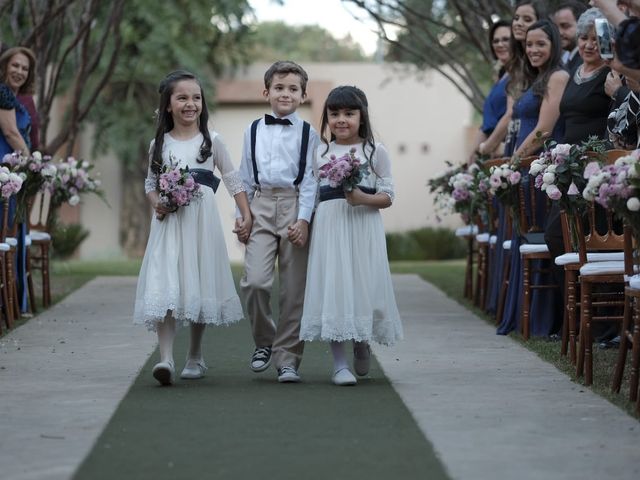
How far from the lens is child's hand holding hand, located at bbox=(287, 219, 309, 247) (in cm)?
820

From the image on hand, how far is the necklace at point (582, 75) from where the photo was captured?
10070mm

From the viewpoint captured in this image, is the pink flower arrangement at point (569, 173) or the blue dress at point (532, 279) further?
the blue dress at point (532, 279)

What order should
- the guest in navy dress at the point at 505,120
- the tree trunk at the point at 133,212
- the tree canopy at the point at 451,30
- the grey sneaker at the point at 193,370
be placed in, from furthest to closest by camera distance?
the tree trunk at the point at 133,212, the tree canopy at the point at 451,30, the guest in navy dress at the point at 505,120, the grey sneaker at the point at 193,370

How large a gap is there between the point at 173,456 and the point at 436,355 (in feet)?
13.2

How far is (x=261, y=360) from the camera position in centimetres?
850

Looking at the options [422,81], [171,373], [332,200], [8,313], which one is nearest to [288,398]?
[171,373]

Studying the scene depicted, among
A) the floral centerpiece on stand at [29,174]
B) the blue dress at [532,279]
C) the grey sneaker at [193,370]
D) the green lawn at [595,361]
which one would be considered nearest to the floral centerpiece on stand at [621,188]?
the green lawn at [595,361]

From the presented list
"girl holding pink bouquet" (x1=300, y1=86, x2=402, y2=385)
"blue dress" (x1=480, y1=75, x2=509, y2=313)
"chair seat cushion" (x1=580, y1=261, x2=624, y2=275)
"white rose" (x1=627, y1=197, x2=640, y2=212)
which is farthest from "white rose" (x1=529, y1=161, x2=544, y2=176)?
"blue dress" (x1=480, y1=75, x2=509, y2=313)

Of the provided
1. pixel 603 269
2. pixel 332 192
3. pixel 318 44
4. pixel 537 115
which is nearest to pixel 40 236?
pixel 537 115

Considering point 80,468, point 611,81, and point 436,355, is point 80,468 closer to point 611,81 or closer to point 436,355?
point 436,355

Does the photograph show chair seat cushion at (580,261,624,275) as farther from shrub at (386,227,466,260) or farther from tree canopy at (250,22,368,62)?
tree canopy at (250,22,368,62)

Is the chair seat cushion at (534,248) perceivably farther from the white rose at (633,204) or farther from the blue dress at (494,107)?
the white rose at (633,204)

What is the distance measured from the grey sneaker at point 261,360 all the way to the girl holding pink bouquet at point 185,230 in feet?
0.90

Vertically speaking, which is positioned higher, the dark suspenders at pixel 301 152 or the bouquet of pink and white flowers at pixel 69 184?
the dark suspenders at pixel 301 152
